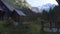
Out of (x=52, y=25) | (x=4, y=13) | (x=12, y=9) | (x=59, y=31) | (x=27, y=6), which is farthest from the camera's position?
(x=27, y=6)

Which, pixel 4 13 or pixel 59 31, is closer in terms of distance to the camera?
pixel 59 31

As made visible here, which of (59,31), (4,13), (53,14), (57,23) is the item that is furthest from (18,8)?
(59,31)

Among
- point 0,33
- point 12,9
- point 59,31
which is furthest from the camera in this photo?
point 12,9

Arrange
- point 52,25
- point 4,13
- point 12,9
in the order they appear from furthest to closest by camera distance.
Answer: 1. point 12,9
2. point 4,13
3. point 52,25

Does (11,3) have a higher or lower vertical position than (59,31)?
higher

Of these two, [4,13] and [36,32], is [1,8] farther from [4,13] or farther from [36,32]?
[36,32]

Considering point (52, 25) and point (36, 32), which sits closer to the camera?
point (36, 32)

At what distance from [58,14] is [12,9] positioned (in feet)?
33.5

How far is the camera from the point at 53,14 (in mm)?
15656

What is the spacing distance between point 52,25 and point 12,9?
1294 centimetres

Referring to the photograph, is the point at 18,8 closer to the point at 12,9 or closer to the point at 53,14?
the point at 12,9

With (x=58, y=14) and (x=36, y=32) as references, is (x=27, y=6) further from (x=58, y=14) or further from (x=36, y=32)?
(x=36, y=32)

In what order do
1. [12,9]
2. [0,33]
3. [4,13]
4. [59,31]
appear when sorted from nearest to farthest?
[0,33], [59,31], [4,13], [12,9]

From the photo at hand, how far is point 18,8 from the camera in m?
25.4
